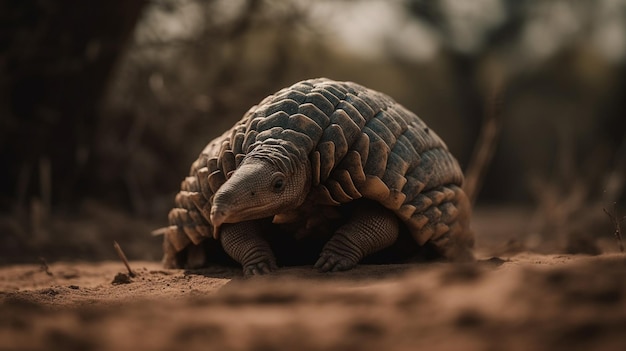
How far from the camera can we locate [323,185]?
16.6 ft

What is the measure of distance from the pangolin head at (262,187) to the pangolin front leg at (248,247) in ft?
1.51

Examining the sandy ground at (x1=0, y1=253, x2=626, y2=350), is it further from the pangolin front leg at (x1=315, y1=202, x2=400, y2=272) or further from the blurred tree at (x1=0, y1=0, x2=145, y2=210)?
the blurred tree at (x1=0, y1=0, x2=145, y2=210)

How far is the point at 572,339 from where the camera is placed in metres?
2.49

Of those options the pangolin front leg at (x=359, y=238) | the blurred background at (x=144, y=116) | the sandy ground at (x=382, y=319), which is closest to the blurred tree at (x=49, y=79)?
the blurred background at (x=144, y=116)

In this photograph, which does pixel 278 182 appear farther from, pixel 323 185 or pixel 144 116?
pixel 144 116

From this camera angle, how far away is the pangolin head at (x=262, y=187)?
453cm

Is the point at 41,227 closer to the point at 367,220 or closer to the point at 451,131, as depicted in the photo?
the point at 367,220

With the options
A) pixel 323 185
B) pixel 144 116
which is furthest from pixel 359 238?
pixel 144 116

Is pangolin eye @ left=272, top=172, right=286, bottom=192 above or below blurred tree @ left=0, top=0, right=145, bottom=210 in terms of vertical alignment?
below

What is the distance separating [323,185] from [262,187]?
58cm

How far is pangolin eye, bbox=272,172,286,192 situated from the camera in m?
4.64

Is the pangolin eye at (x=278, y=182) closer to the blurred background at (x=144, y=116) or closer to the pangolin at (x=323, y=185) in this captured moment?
the pangolin at (x=323, y=185)

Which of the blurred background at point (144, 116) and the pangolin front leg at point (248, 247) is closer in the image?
the pangolin front leg at point (248, 247)

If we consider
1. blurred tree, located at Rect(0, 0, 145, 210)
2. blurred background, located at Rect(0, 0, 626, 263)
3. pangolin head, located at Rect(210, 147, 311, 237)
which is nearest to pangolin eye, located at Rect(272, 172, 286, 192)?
pangolin head, located at Rect(210, 147, 311, 237)
